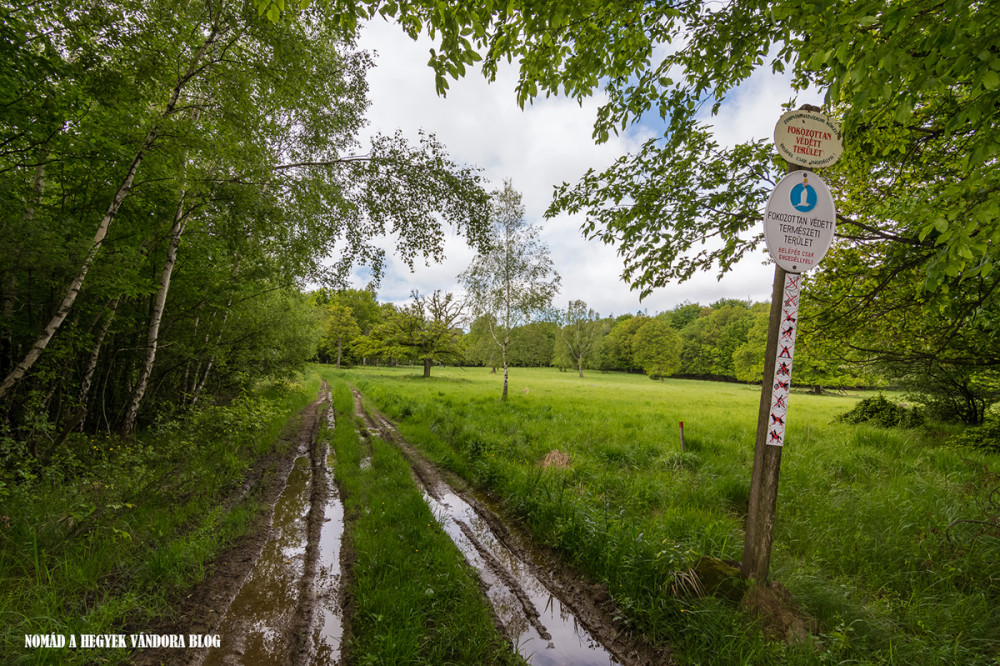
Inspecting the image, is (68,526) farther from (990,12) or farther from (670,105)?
(990,12)

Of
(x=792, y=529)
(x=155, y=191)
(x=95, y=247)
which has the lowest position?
(x=792, y=529)

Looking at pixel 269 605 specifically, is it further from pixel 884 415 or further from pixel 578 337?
pixel 578 337

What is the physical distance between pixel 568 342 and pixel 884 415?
44.4 meters

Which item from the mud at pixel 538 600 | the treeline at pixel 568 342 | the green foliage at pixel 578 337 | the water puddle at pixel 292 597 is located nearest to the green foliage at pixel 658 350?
the treeline at pixel 568 342

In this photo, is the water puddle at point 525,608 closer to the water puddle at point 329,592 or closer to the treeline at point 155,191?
the water puddle at point 329,592

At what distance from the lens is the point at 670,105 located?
14.8 ft

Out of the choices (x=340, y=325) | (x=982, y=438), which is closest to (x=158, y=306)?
(x=982, y=438)

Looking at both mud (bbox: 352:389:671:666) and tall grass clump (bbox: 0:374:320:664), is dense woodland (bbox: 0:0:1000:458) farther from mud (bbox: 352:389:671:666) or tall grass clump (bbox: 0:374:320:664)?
mud (bbox: 352:389:671:666)

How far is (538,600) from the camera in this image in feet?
14.3

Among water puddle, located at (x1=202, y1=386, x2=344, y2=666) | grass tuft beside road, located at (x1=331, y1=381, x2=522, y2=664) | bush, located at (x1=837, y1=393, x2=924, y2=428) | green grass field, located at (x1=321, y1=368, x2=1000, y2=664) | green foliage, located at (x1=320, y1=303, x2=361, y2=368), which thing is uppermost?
green foliage, located at (x1=320, y1=303, x2=361, y2=368)

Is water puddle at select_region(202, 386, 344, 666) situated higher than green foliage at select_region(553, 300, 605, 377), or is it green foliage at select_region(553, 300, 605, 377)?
green foliage at select_region(553, 300, 605, 377)

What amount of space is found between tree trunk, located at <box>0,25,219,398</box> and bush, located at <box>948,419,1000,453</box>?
57.4 ft

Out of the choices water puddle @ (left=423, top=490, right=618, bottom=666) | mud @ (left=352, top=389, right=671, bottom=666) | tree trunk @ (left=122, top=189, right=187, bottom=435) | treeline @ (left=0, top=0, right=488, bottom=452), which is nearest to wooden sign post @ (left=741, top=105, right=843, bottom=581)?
mud @ (left=352, top=389, right=671, bottom=666)

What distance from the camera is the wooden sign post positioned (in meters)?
3.31
